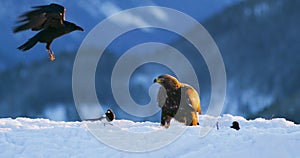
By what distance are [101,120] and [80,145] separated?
7.31 ft

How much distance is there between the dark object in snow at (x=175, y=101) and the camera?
1062 centimetres

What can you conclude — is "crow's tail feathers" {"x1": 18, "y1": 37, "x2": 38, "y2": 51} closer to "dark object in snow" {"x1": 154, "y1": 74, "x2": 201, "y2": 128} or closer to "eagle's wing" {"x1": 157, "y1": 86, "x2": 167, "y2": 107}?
"dark object in snow" {"x1": 154, "y1": 74, "x2": 201, "y2": 128}

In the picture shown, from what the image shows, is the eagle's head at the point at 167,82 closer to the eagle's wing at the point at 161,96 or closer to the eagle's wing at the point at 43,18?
the eagle's wing at the point at 161,96

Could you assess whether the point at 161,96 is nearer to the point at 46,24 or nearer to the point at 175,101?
the point at 175,101

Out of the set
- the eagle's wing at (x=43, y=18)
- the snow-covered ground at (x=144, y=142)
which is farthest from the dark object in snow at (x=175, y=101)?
the eagle's wing at (x=43, y=18)

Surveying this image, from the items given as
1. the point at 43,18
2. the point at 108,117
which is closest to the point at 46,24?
the point at 43,18

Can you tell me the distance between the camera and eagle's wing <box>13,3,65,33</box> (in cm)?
1012

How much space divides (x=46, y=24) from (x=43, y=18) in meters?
0.24

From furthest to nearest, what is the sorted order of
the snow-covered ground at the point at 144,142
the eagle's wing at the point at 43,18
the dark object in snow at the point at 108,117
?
the dark object in snow at the point at 108,117, the eagle's wing at the point at 43,18, the snow-covered ground at the point at 144,142

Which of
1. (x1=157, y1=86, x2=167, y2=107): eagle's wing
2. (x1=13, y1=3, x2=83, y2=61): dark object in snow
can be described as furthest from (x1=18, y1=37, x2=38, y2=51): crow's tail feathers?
(x1=157, y1=86, x2=167, y2=107): eagle's wing

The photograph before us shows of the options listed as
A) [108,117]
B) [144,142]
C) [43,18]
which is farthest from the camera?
[108,117]

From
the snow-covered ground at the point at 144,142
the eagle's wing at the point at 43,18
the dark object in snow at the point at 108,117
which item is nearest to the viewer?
the snow-covered ground at the point at 144,142

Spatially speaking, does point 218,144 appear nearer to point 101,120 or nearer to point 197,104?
point 197,104

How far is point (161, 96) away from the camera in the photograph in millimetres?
10773
